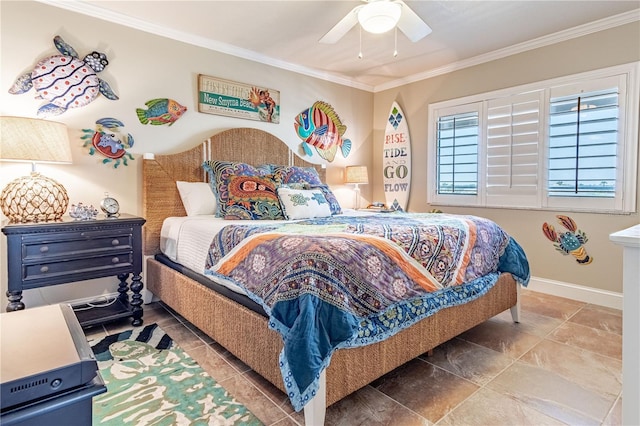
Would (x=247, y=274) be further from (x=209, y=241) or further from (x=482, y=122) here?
(x=482, y=122)

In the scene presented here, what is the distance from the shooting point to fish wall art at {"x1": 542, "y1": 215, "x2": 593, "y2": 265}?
312cm

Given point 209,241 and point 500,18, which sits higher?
point 500,18

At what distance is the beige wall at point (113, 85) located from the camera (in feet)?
7.93

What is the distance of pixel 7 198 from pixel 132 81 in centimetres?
130

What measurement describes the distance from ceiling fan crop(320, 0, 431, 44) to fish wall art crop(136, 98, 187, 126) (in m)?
1.61

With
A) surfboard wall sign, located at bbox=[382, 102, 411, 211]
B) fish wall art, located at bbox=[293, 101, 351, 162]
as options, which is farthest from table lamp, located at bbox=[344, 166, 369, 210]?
surfboard wall sign, located at bbox=[382, 102, 411, 211]

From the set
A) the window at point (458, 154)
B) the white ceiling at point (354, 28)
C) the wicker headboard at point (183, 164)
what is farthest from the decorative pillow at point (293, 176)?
the window at point (458, 154)

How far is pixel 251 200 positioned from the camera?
2.69 metres

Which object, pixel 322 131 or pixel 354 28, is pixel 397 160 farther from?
pixel 354 28

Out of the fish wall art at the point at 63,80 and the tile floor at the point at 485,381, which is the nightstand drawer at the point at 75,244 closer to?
the tile floor at the point at 485,381

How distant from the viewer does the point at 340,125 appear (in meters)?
4.49

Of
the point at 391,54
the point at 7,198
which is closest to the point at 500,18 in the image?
the point at 391,54

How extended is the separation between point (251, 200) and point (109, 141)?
128cm

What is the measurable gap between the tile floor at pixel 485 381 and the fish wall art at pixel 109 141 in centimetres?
134
